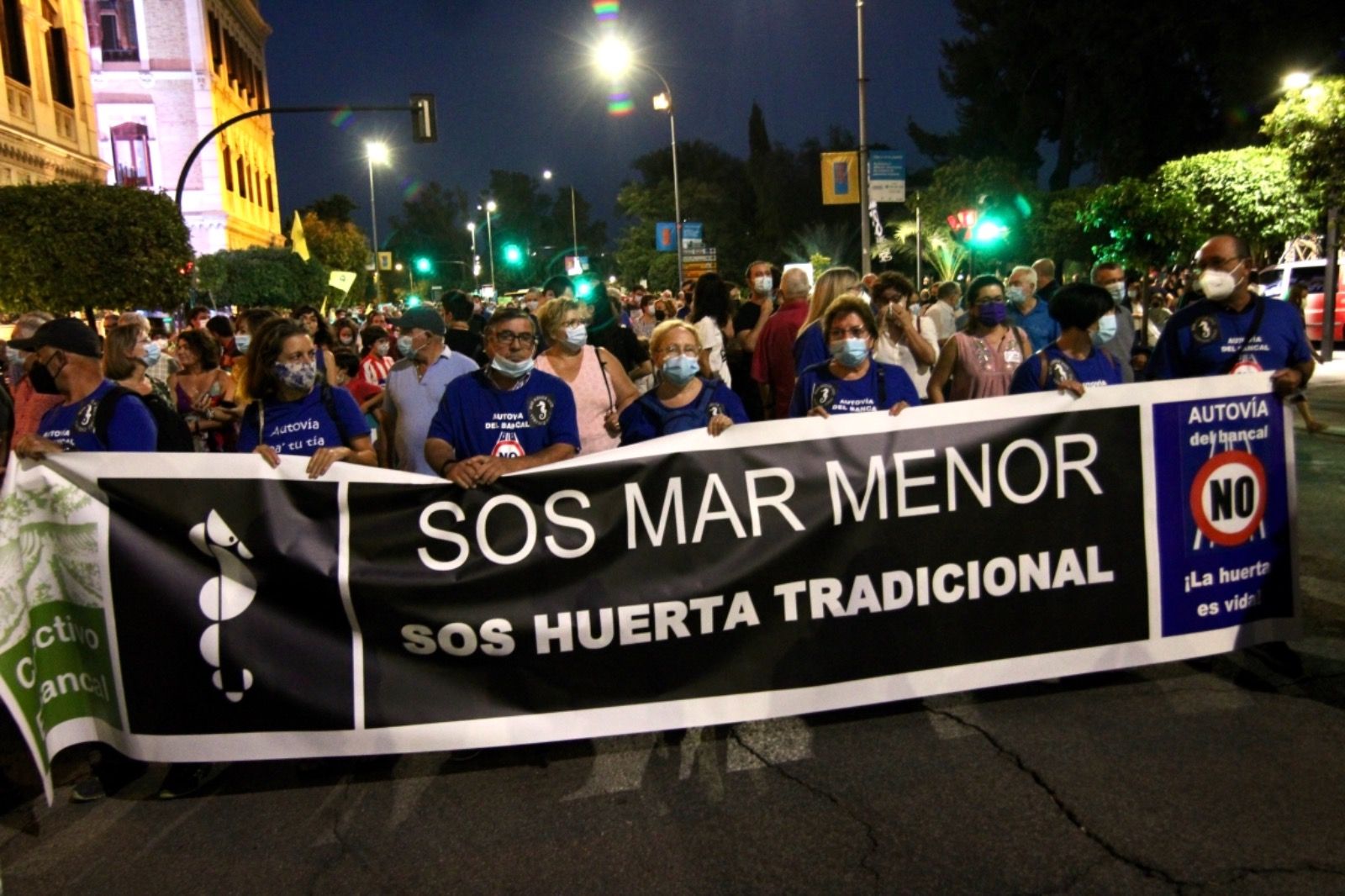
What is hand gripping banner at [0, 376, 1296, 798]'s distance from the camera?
4.04 m

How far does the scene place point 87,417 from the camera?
4523mm

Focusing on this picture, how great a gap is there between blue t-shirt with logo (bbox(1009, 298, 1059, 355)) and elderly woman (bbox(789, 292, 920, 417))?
352 cm

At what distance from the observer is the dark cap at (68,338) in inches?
179

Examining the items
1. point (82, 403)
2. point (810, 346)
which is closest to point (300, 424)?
point (82, 403)

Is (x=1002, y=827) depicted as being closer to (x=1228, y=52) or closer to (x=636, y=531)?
(x=636, y=531)

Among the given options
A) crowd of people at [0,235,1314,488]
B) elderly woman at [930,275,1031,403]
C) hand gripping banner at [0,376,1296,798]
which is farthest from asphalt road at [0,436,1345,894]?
elderly woman at [930,275,1031,403]

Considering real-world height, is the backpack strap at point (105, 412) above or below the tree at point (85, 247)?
below

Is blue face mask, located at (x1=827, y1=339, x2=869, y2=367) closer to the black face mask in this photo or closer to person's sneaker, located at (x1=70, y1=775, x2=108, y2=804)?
person's sneaker, located at (x1=70, y1=775, x2=108, y2=804)

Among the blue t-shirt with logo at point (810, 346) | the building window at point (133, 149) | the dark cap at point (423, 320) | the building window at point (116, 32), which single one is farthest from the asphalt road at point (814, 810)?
the building window at point (116, 32)

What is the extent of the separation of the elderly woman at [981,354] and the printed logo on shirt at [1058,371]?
2.97ft

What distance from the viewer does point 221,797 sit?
409 centimetres

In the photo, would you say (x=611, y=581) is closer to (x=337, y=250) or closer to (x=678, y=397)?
(x=678, y=397)

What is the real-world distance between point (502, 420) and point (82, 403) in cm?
168

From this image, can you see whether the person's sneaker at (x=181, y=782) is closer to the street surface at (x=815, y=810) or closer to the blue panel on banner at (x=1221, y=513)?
the street surface at (x=815, y=810)
